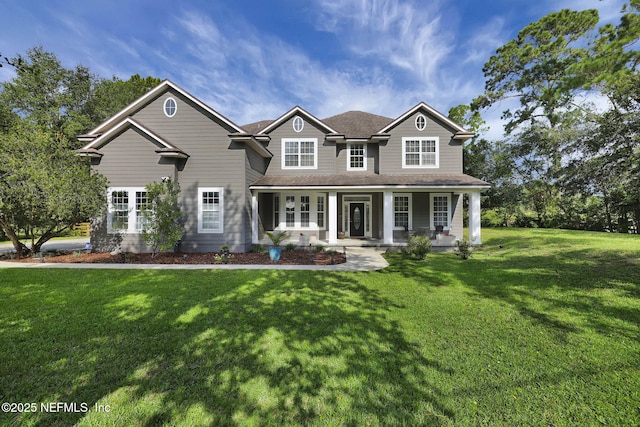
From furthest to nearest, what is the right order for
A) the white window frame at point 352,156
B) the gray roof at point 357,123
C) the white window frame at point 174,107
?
the gray roof at point 357,123 → the white window frame at point 352,156 → the white window frame at point 174,107

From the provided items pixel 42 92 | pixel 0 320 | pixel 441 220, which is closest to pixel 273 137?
pixel 441 220

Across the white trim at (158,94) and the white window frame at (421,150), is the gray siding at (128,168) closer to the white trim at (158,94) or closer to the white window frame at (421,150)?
the white trim at (158,94)

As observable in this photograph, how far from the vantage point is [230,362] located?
3418 millimetres

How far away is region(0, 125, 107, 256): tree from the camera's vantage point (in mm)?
9617

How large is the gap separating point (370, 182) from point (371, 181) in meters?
0.28

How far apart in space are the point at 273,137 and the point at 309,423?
14477mm

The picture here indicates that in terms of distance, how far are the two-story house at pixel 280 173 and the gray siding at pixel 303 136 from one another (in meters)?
0.06

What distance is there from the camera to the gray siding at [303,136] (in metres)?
15.1

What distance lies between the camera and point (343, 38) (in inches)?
637

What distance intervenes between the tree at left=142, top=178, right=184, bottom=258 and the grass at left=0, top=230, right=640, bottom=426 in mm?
3424

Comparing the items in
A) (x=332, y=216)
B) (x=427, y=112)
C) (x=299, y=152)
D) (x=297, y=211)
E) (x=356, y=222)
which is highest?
(x=427, y=112)

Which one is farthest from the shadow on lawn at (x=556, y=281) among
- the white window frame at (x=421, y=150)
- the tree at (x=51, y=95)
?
the tree at (x=51, y=95)

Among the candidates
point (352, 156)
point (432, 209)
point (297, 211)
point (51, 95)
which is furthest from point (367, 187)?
point (51, 95)

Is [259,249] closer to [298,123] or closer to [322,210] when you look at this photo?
[322,210]
